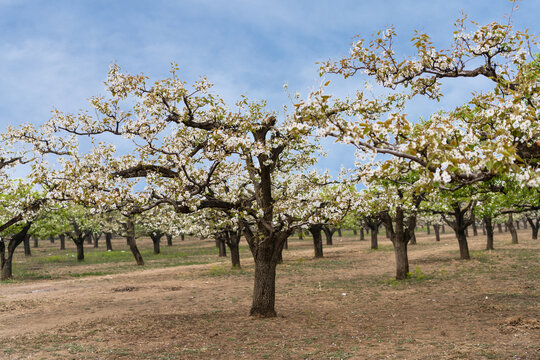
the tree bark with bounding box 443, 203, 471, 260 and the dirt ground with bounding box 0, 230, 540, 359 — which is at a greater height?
the tree bark with bounding box 443, 203, 471, 260

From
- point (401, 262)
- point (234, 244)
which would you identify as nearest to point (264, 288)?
point (401, 262)

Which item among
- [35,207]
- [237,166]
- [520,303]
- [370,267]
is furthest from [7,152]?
[370,267]

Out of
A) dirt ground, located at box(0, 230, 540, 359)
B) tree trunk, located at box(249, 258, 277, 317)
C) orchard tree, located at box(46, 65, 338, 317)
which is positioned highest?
orchard tree, located at box(46, 65, 338, 317)

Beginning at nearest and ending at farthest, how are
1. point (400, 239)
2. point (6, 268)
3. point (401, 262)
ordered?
1. point (400, 239)
2. point (401, 262)
3. point (6, 268)

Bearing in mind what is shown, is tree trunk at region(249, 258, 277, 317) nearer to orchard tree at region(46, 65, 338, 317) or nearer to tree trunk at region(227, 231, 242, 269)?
orchard tree at region(46, 65, 338, 317)

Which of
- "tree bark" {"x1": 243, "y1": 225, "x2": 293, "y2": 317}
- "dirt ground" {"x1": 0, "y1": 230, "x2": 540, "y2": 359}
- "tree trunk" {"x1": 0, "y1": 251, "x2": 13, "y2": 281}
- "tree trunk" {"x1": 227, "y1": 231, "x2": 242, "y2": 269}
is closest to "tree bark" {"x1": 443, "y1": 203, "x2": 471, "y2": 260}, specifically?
"dirt ground" {"x1": 0, "y1": 230, "x2": 540, "y2": 359}

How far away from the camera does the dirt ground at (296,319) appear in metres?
11.3

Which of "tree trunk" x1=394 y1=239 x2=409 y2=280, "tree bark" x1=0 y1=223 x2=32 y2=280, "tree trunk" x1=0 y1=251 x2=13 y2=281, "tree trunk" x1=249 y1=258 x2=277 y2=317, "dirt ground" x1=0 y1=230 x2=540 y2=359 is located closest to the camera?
"dirt ground" x1=0 y1=230 x2=540 y2=359

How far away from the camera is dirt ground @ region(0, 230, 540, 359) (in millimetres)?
11328

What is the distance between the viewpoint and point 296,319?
1531cm

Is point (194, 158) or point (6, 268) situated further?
point (6, 268)

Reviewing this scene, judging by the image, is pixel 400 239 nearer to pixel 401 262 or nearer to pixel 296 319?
pixel 401 262

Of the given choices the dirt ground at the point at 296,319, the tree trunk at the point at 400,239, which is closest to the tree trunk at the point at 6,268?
the dirt ground at the point at 296,319

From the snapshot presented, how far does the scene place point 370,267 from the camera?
3297cm
